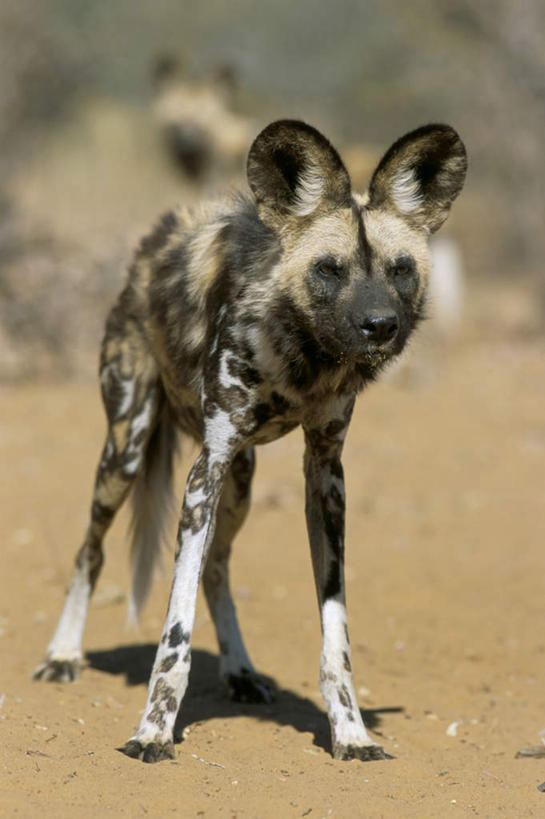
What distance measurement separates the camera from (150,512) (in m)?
4.20

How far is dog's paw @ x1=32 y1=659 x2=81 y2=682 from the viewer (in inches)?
152

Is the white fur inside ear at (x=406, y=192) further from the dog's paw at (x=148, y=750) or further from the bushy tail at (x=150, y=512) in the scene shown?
the dog's paw at (x=148, y=750)

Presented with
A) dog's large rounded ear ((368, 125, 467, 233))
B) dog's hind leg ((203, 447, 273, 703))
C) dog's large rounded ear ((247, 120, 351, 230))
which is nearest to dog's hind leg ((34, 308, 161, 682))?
dog's hind leg ((203, 447, 273, 703))

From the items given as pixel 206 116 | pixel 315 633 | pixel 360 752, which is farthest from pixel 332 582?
pixel 206 116

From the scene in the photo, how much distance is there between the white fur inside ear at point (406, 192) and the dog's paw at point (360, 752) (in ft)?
4.80

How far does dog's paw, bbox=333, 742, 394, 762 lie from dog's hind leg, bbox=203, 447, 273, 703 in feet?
2.32

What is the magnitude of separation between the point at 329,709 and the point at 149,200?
9.30 metres

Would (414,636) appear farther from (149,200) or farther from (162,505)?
(149,200)

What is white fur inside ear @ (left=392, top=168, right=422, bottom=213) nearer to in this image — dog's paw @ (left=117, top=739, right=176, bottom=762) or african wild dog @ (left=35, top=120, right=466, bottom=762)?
african wild dog @ (left=35, top=120, right=466, bottom=762)

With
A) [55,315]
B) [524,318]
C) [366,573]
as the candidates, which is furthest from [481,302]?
[366,573]

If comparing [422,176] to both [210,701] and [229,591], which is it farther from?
[210,701]

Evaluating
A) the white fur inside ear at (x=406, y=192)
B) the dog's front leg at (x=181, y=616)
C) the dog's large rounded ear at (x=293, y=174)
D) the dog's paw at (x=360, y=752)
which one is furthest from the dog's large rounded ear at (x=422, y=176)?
the dog's paw at (x=360, y=752)

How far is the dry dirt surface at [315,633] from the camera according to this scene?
8.74ft

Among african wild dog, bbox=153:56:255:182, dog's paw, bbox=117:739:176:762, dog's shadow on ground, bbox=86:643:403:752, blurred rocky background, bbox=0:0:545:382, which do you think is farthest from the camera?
african wild dog, bbox=153:56:255:182
